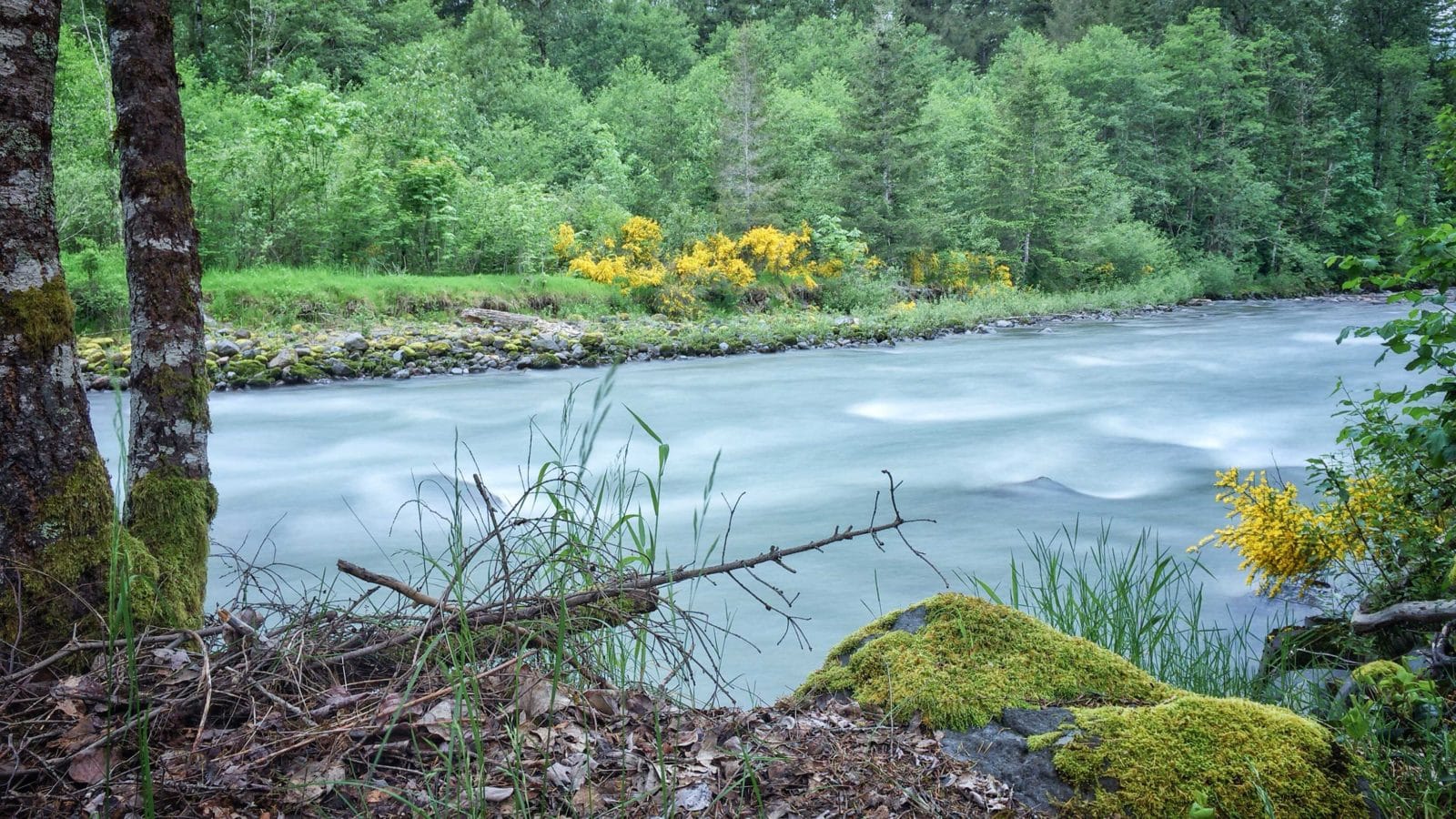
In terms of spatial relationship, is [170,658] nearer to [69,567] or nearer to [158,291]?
[69,567]

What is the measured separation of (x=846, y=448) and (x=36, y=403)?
9.34 metres

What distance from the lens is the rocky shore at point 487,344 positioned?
13742mm

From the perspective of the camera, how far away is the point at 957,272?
28078 millimetres

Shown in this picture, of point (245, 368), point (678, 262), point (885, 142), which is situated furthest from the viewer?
point (885, 142)

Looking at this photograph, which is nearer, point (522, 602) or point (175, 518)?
point (522, 602)

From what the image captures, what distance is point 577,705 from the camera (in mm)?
2256

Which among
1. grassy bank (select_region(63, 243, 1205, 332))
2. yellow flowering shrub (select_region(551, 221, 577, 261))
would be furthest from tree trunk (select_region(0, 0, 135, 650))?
yellow flowering shrub (select_region(551, 221, 577, 261))

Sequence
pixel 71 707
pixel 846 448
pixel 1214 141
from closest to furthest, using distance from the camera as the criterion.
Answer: pixel 71 707, pixel 846 448, pixel 1214 141

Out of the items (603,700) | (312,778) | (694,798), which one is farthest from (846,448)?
(312,778)

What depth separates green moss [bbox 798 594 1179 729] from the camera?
2494 millimetres

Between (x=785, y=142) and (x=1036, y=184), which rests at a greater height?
(x=785, y=142)

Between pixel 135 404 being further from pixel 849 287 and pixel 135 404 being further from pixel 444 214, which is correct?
pixel 849 287

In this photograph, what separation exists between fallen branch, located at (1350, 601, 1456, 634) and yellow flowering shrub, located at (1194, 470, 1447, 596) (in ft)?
1.65

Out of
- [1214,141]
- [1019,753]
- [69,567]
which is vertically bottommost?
[1019,753]
